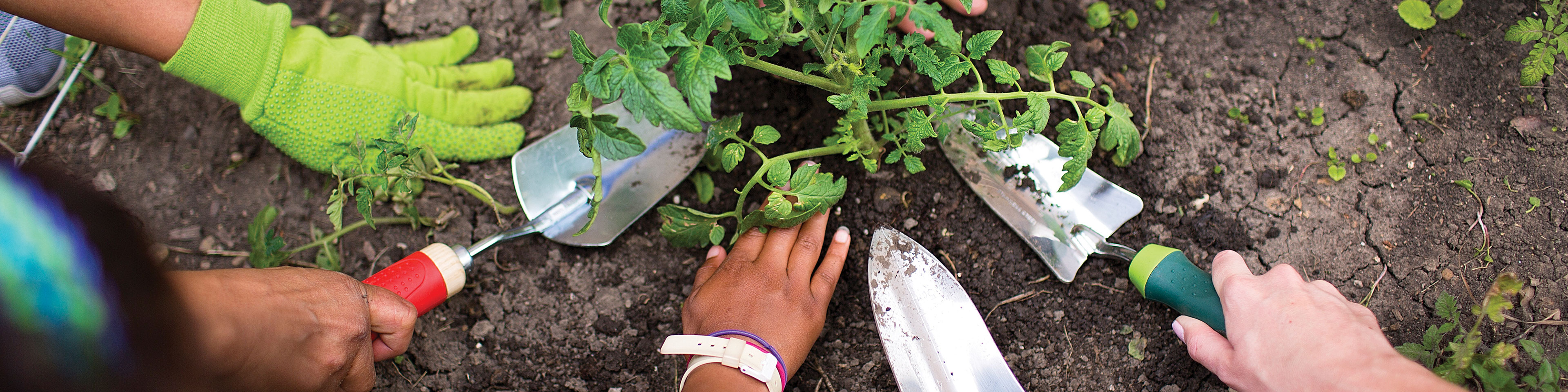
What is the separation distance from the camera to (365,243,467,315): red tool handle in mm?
1396

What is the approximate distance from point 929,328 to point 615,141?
2.59 ft

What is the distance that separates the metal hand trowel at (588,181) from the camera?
→ 1.60 metres

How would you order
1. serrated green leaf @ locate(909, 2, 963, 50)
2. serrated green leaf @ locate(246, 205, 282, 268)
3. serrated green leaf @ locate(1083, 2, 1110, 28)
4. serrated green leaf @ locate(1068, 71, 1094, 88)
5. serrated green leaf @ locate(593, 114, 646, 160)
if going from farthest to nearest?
serrated green leaf @ locate(1083, 2, 1110, 28) < serrated green leaf @ locate(246, 205, 282, 268) < serrated green leaf @ locate(1068, 71, 1094, 88) < serrated green leaf @ locate(593, 114, 646, 160) < serrated green leaf @ locate(909, 2, 963, 50)

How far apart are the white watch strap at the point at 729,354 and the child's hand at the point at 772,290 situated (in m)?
0.03

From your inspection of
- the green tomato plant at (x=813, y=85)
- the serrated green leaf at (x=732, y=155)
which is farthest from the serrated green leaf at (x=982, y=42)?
the serrated green leaf at (x=732, y=155)

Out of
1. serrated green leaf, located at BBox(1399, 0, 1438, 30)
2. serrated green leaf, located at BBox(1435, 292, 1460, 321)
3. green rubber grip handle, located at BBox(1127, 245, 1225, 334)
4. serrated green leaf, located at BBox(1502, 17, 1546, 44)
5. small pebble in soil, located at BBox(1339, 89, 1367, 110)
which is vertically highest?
serrated green leaf, located at BBox(1502, 17, 1546, 44)

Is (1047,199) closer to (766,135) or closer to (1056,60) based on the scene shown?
(1056,60)

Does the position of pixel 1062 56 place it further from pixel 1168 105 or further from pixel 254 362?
pixel 254 362

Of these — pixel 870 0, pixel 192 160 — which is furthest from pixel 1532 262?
pixel 192 160

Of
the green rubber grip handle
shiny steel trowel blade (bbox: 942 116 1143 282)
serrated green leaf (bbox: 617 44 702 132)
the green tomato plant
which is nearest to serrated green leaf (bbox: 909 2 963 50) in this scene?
the green tomato plant

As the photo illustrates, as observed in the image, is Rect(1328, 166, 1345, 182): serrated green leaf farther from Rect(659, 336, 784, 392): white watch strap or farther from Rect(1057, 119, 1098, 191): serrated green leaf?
Rect(659, 336, 784, 392): white watch strap

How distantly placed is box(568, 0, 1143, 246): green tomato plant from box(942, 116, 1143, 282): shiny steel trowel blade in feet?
0.27

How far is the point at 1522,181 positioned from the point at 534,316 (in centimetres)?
223

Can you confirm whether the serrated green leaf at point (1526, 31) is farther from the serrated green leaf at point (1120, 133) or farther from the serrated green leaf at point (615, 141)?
the serrated green leaf at point (615, 141)
